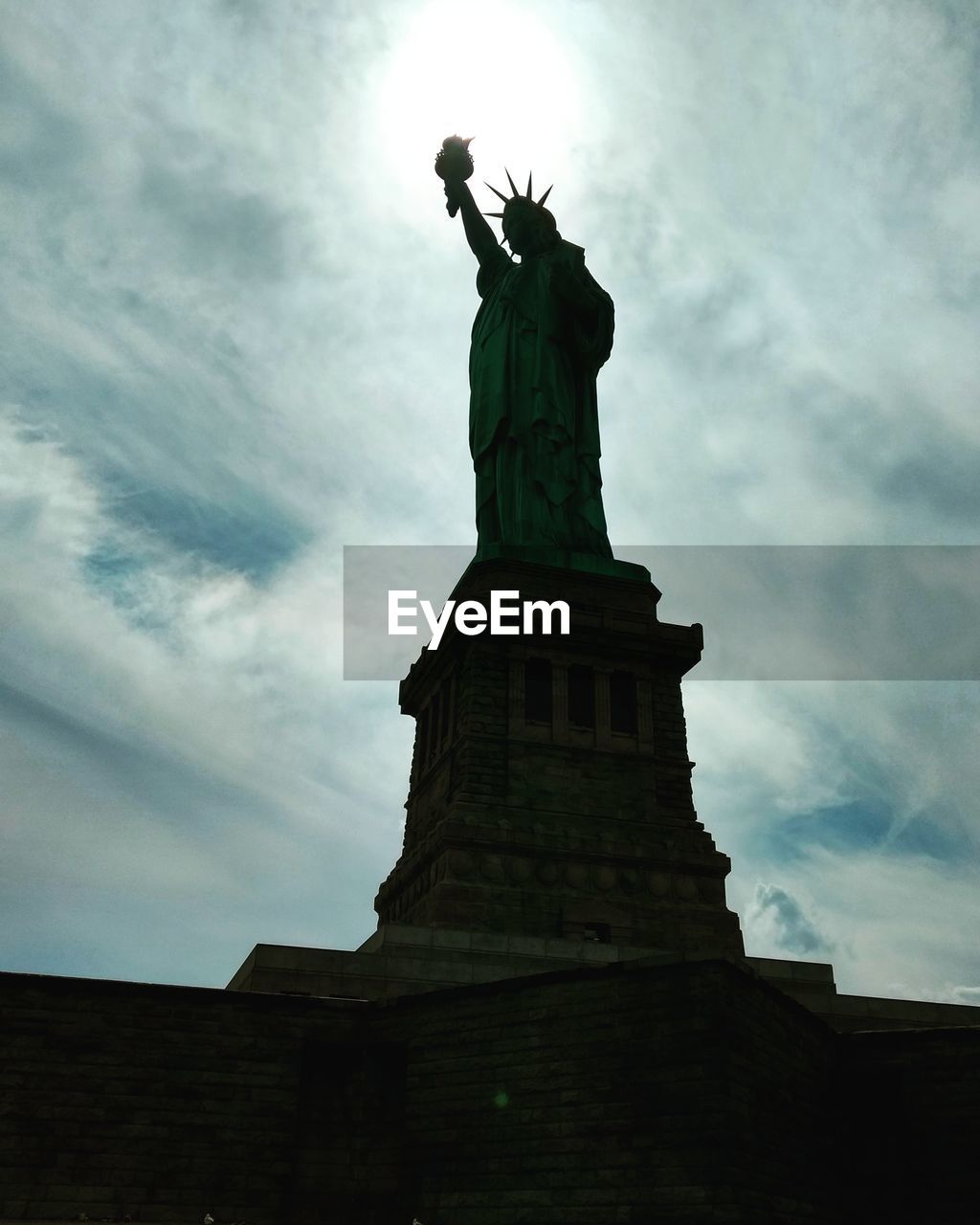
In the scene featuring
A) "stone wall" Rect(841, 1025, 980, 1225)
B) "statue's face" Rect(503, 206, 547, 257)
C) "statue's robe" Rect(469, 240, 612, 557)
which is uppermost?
"statue's face" Rect(503, 206, 547, 257)

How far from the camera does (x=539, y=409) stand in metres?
30.4

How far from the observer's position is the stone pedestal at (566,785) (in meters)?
23.8

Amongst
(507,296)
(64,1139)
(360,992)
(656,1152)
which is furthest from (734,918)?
(507,296)

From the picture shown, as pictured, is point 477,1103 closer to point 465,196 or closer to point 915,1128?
point 915,1128

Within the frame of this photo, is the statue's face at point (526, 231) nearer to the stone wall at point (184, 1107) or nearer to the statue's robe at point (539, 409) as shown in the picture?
the statue's robe at point (539, 409)

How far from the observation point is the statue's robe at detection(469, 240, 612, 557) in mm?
29828

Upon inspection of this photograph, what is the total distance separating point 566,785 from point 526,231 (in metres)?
15.9

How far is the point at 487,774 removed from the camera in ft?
83.1

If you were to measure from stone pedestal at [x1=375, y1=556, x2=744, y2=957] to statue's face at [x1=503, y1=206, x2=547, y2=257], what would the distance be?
9.82 metres

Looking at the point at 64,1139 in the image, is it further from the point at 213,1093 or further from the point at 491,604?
the point at 491,604

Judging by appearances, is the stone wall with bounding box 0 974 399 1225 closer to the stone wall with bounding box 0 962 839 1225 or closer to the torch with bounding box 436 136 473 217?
the stone wall with bounding box 0 962 839 1225

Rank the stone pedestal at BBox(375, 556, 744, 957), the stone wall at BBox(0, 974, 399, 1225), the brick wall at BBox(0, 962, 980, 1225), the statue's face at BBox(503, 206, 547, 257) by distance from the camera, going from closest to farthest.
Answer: the brick wall at BBox(0, 962, 980, 1225) → the stone wall at BBox(0, 974, 399, 1225) → the stone pedestal at BBox(375, 556, 744, 957) → the statue's face at BBox(503, 206, 547, 257)

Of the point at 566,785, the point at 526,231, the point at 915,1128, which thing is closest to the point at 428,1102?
the point at 915,1128

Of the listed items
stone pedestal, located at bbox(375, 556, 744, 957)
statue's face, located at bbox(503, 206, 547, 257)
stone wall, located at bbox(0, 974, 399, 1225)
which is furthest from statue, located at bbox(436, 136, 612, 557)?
stone wall, located at bbox(0, 974, 399, 1225)
